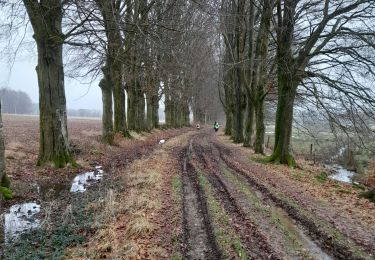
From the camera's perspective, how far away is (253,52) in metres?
23.9

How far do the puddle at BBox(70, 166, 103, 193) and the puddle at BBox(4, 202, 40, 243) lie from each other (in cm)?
192

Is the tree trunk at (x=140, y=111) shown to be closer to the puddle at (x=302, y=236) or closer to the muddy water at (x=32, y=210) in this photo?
the muddy water at (x=32, y=210)

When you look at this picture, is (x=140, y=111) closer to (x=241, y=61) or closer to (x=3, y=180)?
(x=241, y=61)

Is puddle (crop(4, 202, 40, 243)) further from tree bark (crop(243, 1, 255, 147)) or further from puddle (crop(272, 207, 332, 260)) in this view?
tree bark (crop(243, 1, 255, 147))

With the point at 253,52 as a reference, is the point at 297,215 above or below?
below

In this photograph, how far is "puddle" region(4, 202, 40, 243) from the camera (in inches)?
303

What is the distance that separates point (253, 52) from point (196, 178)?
44.5 feet

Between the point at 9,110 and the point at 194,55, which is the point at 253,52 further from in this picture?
the point at 9,110

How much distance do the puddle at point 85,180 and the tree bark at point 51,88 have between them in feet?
3.50

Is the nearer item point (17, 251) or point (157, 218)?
point (17, 251)

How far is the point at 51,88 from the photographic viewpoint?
13.5m

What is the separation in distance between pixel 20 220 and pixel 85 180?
4378 millimetres

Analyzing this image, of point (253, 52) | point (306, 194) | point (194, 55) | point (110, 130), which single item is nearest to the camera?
point (306, 194)

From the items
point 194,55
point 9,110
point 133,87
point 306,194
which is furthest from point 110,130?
point 9,110
